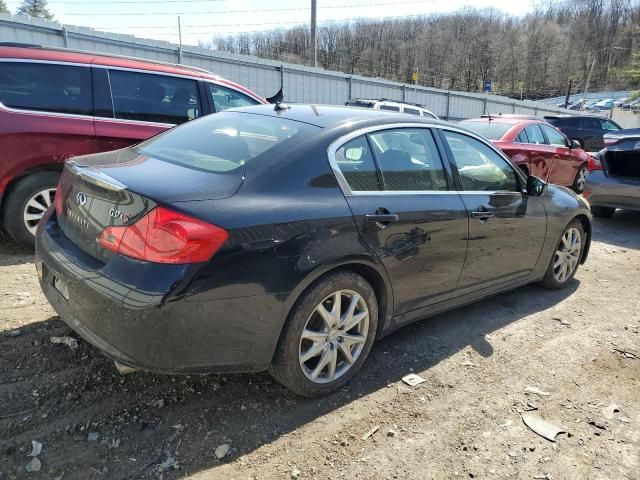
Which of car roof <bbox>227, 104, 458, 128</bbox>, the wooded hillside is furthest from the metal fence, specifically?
the wooded hillside

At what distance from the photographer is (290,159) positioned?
2.62 metres

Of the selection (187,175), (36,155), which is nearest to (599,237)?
(187,175)

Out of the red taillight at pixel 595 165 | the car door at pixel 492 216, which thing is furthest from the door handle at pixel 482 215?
the red taillight at pixel 595 165

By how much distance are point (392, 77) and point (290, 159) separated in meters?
93.2

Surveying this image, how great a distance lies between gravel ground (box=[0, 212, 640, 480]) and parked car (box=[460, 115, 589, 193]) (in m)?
5.12

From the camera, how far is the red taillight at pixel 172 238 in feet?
7.03

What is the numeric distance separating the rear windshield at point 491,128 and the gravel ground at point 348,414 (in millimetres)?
5198

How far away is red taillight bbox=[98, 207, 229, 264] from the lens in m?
2.14

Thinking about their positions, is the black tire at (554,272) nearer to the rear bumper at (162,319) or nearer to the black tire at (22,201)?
the rear bumper at (162,319)

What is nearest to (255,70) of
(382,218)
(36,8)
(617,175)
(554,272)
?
(617,175)

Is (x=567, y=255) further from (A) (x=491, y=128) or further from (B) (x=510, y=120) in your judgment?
(B) (x=510, y=120)

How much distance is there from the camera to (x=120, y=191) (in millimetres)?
2318

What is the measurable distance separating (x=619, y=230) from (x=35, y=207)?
26.3 ft

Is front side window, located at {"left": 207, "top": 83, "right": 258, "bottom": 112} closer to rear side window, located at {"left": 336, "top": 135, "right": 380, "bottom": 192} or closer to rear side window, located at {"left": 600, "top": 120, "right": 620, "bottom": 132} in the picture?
rear side window, located at {"left": 336, "top": 135, "right": 380, "bottom": 192}
